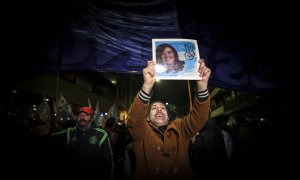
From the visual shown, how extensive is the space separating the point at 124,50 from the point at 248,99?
2497 centimetres

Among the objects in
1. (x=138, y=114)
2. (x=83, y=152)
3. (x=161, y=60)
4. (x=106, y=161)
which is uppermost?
(x=161, y=60)

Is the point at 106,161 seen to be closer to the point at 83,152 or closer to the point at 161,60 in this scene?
the point at 83,152

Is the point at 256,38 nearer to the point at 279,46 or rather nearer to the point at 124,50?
the point at 279,46

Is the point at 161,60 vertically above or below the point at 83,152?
above

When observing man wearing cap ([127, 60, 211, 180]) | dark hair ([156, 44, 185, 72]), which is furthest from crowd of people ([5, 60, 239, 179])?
dark hair ([156, 44, 185, 72])

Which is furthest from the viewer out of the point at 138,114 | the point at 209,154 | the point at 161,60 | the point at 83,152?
the point at 209,154

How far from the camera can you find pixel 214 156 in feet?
15.3

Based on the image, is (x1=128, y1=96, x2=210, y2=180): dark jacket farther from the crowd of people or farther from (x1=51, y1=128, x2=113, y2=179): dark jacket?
(x1=51, y1=128, x2=113, y2=179): dark jacket

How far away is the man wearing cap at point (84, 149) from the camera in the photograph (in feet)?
13.7

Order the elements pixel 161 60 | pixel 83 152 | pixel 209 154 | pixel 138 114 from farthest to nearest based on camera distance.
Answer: pixel 209 154
pixel 83 152
pixel 161 60
pixel 138 114

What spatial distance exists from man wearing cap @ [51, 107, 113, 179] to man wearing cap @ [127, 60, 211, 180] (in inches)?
68.5

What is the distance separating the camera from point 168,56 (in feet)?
9.18

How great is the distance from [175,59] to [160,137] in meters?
0.97

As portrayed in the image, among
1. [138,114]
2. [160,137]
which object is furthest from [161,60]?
[160,137]
